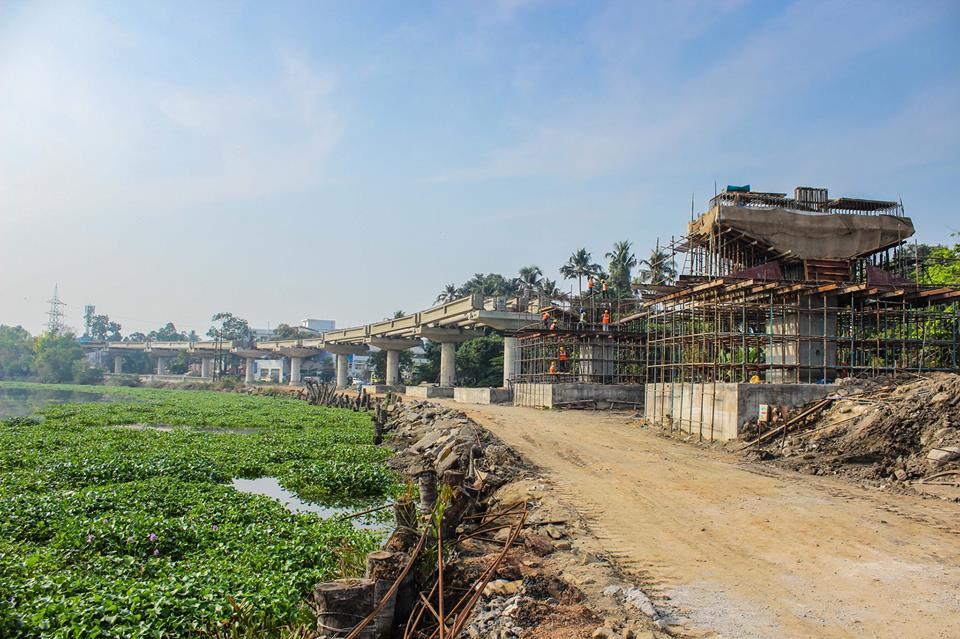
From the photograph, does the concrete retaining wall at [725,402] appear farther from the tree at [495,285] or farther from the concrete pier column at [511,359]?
the tree at [495,285]

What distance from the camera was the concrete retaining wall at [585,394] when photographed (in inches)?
1400

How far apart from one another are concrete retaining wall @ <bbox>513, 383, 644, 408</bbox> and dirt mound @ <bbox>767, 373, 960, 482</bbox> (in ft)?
56.8

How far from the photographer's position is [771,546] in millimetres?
9188

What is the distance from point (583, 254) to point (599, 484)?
2531 inches

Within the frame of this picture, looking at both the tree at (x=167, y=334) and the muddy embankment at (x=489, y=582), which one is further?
the tree at (x=167, y=334)

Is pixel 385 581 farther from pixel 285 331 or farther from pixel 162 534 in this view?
pixel 285 331

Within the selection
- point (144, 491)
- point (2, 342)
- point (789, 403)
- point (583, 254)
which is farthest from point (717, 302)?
point (2, 342)

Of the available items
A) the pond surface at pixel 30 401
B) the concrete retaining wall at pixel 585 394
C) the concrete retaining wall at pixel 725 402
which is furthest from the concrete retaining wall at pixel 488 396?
the pond surface at pixel 30 401

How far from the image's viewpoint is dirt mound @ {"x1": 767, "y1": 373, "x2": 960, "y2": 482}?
1453cm

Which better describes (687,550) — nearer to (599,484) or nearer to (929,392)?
(599,484)

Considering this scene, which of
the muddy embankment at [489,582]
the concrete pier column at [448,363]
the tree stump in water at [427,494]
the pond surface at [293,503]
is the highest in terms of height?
the concrete pier column at [448,363]

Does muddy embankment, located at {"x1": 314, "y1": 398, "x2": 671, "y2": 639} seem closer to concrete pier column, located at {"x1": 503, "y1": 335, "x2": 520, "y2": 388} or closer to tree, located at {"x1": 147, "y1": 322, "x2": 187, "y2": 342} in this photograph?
concrete pier column, located at {"x1": 503, "y1": 335, "x2": 520, "y2": 388}

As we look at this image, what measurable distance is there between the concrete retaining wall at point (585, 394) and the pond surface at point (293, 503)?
62.7ft

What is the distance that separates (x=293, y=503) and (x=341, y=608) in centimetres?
1079
